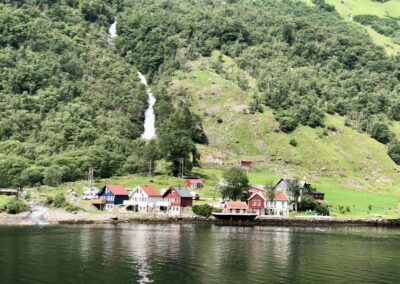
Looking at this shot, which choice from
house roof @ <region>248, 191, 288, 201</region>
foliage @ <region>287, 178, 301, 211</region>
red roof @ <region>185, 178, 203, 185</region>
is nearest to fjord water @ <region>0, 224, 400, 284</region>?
house roof @ <region>248, 191, 288, 201</region>

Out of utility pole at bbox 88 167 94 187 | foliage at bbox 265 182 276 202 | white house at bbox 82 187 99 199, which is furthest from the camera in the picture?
utility pole at bbox 88 167 94 187

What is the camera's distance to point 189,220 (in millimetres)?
136875

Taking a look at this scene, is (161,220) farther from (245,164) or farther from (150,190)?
(245,164)

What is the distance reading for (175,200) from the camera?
474ft

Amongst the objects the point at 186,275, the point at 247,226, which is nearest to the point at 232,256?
the point at 186,275

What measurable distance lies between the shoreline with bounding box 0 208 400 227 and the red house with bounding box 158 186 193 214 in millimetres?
5506

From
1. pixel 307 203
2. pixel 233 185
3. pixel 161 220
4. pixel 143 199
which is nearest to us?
pixel 161 220

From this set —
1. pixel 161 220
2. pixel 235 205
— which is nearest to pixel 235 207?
pixel 235 205

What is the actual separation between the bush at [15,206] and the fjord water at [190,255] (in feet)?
67.6

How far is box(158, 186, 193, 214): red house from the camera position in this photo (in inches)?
5635

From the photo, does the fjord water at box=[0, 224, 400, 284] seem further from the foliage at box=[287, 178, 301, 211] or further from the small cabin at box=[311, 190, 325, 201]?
the small cabin at box=[311, 190, 325, 201]

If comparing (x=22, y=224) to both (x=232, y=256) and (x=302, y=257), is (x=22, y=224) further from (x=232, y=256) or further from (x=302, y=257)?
(x=302, y=257)

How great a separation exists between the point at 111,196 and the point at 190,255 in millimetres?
73081

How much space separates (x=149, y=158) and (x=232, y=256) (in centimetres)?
9953
